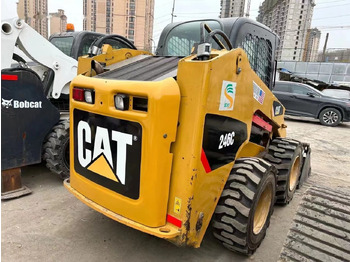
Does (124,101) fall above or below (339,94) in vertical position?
above

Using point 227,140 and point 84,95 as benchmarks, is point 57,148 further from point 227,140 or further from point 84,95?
point 227,140

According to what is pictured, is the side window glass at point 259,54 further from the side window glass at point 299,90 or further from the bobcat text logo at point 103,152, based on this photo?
the side window glass at point 299,90

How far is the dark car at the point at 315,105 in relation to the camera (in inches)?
451

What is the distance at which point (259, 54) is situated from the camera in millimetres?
3373

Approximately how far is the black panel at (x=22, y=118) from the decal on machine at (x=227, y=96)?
241 centimetres

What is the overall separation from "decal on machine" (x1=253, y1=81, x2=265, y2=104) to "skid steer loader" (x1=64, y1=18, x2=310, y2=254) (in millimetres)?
10

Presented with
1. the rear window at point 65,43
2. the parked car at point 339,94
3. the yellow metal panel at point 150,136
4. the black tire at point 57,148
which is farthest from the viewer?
the parked car at point 339,94

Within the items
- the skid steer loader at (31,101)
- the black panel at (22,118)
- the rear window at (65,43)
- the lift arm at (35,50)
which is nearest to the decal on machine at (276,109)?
the skid steer loader at (31,101)

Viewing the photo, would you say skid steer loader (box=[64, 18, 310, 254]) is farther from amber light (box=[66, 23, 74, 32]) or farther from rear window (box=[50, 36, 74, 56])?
amber light (box=[66, 23, 74, 32])

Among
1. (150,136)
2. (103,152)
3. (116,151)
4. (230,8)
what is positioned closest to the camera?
(150,136)

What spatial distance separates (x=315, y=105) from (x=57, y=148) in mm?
10663

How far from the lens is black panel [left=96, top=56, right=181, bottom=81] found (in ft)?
8.00

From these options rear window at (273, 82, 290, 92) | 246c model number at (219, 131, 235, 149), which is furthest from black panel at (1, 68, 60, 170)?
rear window at (273, 82, 290, 92)

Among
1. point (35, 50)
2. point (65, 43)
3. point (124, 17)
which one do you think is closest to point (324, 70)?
point (65, 43)
